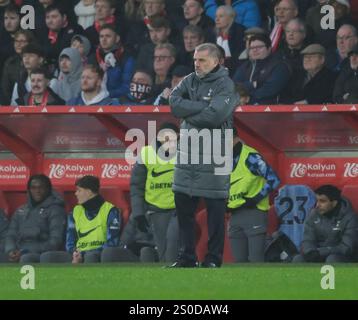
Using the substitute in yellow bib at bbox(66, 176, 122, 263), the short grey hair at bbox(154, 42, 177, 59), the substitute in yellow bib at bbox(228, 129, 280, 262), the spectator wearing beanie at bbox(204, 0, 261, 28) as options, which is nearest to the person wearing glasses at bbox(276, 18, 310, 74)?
the spectator wearing beanie at bbox(204, 0, 261, 28)

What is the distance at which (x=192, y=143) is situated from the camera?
11.7 meters

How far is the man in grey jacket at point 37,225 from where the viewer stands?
14.4 m

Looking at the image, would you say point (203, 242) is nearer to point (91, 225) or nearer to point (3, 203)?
point (91, 225)

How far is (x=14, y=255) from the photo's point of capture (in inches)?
575

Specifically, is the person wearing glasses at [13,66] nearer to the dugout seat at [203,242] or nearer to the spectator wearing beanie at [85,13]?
the spectator wearing beanie at [85,13]

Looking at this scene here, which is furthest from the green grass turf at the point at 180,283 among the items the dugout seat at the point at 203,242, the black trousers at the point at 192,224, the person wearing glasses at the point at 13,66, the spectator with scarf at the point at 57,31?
the spectator with scarf at the point at 57,31

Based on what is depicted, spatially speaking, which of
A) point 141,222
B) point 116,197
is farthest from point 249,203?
point 116,197

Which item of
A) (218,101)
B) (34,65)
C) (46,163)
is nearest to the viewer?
(218,101)

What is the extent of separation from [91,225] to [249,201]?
63.3 inches

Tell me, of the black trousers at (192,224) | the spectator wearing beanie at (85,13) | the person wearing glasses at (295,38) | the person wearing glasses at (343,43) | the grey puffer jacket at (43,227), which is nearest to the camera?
the black trousers at (192,224)

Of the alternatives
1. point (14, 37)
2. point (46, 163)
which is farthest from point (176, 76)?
point (14, 37)

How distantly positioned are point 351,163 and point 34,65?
13.3 feet
